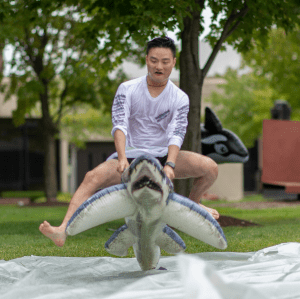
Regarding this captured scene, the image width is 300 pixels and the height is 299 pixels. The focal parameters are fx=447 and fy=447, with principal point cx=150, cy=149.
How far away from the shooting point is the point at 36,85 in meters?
12.8

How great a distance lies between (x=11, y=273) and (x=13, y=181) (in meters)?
18.6

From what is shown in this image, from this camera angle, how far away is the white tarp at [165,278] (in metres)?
2.53

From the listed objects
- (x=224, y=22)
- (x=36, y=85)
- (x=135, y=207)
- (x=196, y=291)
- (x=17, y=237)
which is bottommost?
(x=17, y=237)

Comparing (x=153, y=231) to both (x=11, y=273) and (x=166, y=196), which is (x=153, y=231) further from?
(x=11, y=273)

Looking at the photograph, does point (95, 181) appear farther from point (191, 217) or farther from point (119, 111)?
point (191, 217)

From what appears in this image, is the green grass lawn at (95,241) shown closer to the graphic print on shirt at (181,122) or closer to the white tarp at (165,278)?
the white tarp at (165,278)

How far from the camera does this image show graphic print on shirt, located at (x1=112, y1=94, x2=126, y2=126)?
3.68m

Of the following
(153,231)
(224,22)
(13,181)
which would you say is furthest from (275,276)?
(13,181)

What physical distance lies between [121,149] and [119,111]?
0.37 meters

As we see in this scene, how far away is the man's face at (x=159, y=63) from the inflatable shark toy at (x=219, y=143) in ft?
10.6

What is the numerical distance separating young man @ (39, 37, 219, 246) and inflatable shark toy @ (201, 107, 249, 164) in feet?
10.3

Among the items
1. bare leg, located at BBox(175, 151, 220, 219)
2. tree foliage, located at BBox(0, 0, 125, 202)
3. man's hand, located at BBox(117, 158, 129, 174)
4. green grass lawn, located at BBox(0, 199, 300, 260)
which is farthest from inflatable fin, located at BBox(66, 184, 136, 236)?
tree foliage, located at BBox(0, 0, 125, 202)

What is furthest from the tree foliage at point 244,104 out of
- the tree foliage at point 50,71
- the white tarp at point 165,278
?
the white tarp at point 165,278

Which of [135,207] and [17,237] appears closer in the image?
[135,207]
